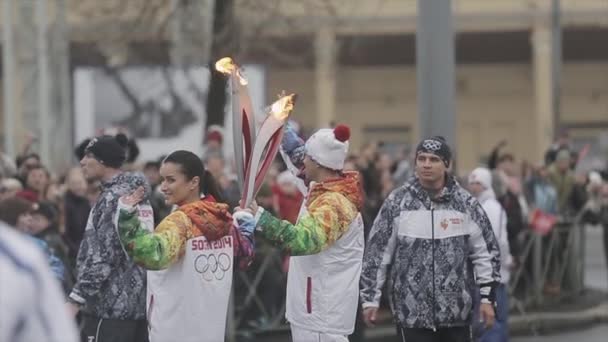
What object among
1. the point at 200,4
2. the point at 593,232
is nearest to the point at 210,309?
the point at 200,4

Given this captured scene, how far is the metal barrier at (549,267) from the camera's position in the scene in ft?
47.3

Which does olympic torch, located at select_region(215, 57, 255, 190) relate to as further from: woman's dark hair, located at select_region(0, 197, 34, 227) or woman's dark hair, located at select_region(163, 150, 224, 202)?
woman's dark hair, located at select_region(0, 197, 34, 227)

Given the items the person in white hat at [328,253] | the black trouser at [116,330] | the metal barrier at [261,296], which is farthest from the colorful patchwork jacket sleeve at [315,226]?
the metal barrier at [261,296]

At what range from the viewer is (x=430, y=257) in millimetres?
7336

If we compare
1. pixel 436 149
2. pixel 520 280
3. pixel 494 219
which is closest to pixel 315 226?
pixel 436 149

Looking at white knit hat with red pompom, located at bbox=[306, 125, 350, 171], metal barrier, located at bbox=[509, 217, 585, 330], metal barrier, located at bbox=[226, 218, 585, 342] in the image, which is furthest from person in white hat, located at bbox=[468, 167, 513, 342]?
white knit hat with red pompom, located at bbox=[306, 125, 350, 171]

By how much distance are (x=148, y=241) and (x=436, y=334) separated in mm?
2143

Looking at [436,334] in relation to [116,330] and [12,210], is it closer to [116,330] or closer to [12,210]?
[116,330]

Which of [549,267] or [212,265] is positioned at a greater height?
[212,265]

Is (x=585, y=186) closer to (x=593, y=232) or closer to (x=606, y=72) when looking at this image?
(x=593, y=232)

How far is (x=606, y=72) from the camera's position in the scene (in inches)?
1591

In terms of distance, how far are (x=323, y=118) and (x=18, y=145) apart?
31.7ft

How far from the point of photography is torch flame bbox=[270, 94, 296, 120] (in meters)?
6.82

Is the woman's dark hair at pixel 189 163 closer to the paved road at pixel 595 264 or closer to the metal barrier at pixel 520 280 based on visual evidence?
the metal barrier at pixel 520 280
